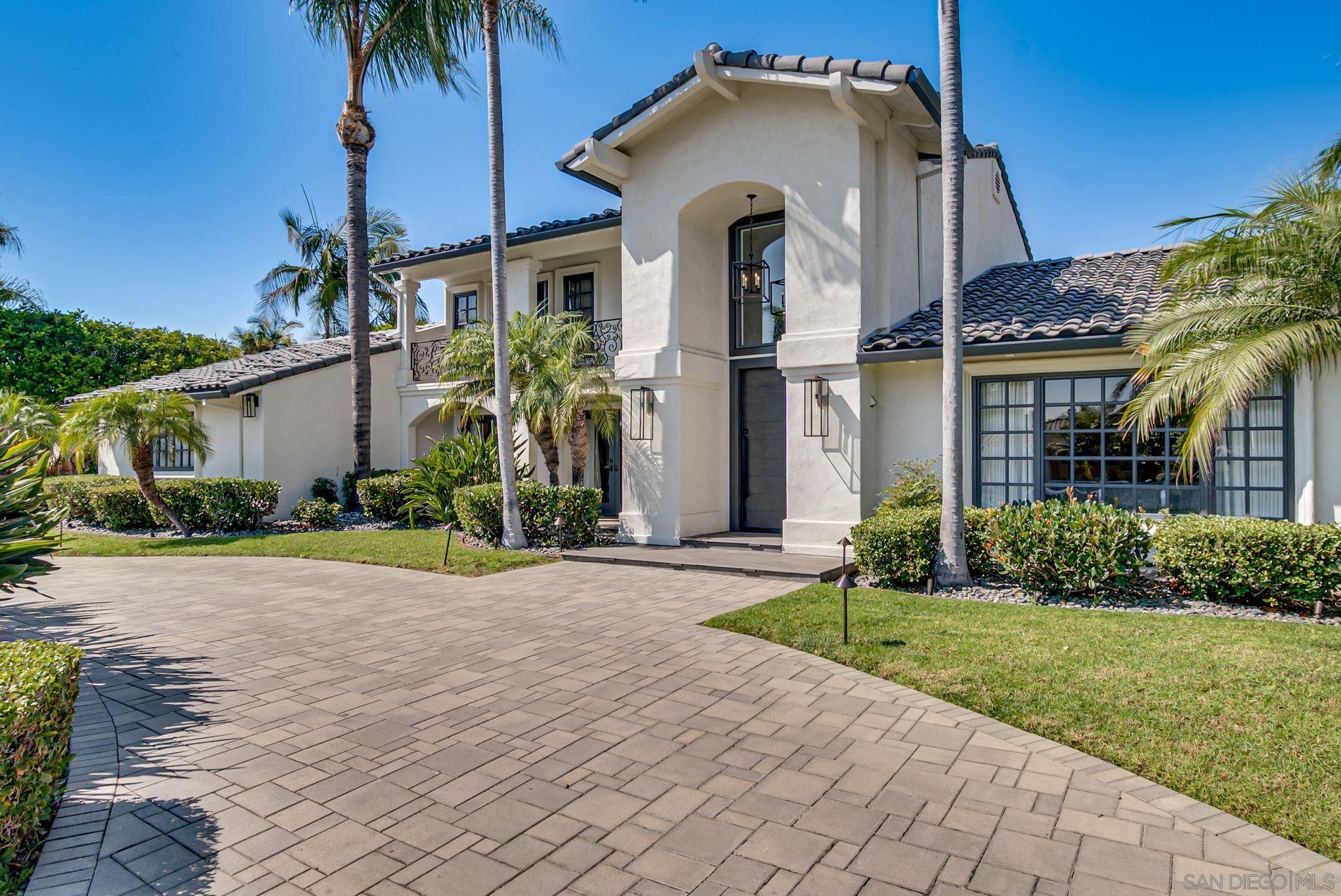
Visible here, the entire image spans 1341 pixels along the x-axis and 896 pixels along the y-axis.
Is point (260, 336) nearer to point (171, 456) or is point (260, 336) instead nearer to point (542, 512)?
point (171, 456)

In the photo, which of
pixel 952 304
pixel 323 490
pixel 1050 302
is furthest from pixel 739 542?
pixel 323 490

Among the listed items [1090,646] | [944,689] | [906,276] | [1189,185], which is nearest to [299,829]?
[944,689]

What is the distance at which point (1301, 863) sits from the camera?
304 centimetres

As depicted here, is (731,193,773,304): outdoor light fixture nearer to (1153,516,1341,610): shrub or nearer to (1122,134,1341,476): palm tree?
(1122,134,1341,476): palm tree

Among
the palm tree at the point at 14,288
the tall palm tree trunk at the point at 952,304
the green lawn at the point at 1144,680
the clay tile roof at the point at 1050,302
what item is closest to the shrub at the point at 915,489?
the tall palm tree trunk at the point at 952,304

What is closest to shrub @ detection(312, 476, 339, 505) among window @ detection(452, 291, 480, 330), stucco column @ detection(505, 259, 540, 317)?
Result: window @ detection(452, 291, 480, 330)

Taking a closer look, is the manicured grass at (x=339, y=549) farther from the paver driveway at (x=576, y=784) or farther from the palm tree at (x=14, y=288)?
the palm tree at (x=14, y=288)

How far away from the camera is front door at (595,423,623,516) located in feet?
53.6

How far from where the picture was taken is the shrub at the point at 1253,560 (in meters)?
7.10

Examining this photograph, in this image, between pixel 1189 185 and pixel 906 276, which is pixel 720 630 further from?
pixel 1189 185

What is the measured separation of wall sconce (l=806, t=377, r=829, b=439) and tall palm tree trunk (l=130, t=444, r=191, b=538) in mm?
12775

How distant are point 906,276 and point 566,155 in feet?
20.9

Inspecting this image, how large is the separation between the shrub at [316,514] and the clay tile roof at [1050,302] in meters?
11.8

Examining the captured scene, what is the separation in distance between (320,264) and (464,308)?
1616 centimetres
